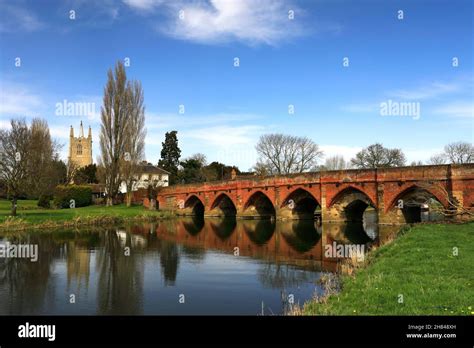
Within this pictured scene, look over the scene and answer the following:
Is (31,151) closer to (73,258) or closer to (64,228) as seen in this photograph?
(64,228)

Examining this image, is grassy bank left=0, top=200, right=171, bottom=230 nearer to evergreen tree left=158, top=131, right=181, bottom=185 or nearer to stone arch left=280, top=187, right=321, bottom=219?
stone arch left=280, top=187, right=321, bottom=219

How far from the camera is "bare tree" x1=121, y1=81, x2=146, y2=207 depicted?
151 ft

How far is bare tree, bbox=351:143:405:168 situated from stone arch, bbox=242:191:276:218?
26729 mm

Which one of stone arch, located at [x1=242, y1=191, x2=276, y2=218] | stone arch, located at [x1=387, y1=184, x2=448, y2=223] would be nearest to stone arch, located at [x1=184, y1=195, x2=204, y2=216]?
stone arch, located at [x1=242, y1=191, x2=276, y2=218]

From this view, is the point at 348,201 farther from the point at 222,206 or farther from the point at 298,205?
the point at 222,206

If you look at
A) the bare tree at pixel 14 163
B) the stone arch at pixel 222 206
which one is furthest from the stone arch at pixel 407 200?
the bare tree at pixel 14 163

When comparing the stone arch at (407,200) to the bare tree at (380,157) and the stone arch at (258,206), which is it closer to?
the stone arch at (258,206)

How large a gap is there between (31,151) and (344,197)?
25428mm

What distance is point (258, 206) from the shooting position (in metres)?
47.4

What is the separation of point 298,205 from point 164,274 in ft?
95.1

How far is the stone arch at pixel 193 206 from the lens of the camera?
5531 cm

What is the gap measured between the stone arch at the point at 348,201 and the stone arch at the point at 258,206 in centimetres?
1007

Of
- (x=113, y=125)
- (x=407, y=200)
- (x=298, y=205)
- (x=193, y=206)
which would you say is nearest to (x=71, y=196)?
(x=113, y=125)
